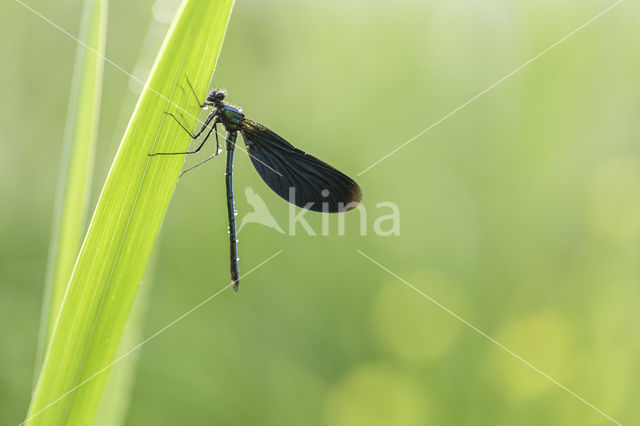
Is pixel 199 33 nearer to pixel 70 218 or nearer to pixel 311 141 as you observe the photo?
pixel 70 218

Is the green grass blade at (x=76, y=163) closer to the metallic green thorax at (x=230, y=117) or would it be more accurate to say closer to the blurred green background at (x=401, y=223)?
the blurred green background at (x=401, y=223)

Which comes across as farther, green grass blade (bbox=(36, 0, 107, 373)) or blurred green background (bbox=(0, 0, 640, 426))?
blurred green background (bbox=(0, 0, 640, 426))

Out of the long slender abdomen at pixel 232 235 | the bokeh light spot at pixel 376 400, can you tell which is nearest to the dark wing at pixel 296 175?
the long slender abdomen at pixel 232 235

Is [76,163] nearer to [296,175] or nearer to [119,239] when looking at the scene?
[119,239]
